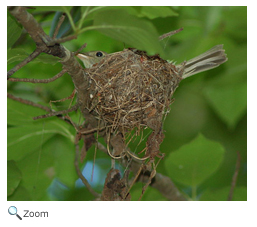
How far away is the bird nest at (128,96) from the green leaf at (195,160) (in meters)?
0.63

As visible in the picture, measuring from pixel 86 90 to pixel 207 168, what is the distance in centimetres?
184

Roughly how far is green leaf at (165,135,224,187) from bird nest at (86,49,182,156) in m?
0.63

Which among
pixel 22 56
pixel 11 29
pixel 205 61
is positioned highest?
pixel 205 61

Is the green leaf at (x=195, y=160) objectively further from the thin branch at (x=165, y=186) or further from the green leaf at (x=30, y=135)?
the green leaf at (x=30, y=135)

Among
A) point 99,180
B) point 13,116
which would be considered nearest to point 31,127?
point 13,116

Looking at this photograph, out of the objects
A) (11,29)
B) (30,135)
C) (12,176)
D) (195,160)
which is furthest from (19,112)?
(195,160)

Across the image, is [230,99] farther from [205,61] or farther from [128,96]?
[128,96]

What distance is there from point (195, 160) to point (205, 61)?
3.75 ft

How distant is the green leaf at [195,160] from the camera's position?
4113 millimetres

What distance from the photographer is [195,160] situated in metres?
4.20

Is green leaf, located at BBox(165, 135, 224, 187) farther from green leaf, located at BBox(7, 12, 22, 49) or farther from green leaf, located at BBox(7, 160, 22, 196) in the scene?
green leaf, located at BBox(7, 12, 22, 49)

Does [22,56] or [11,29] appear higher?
[11,29]
